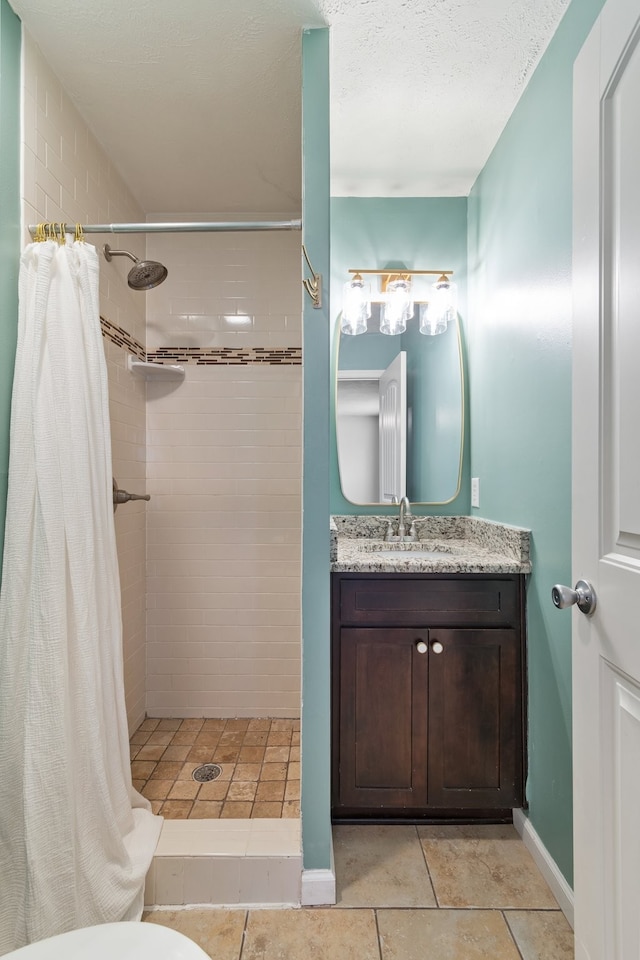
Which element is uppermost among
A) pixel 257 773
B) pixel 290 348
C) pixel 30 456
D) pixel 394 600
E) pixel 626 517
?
pixel 290 348

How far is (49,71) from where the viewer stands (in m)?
1.58

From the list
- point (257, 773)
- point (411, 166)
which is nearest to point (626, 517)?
point (257, 773)

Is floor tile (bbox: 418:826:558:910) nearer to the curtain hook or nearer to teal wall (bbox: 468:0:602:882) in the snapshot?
teal wall (bbox: 468:0:602:882)

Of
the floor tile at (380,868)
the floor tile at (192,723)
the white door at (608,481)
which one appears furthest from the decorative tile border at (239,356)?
the floor tile at (380,868)

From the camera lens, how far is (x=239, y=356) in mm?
2398

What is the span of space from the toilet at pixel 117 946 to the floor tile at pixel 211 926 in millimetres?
584

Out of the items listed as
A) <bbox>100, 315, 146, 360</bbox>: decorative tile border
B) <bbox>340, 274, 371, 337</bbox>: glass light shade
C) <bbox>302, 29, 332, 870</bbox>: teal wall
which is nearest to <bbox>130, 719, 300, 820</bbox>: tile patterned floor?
<bbox>302, 29, 332, 870</bbox>: teal wall

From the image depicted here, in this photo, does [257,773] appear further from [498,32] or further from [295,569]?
[498,32]

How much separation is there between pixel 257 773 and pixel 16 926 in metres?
0.85

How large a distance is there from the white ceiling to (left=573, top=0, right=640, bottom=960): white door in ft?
2.52

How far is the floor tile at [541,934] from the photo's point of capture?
1.23m

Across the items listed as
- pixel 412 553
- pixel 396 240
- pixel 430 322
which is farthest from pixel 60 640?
pixel 396 240

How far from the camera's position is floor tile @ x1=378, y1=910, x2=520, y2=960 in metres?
1.23

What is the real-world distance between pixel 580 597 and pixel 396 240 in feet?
5.99
